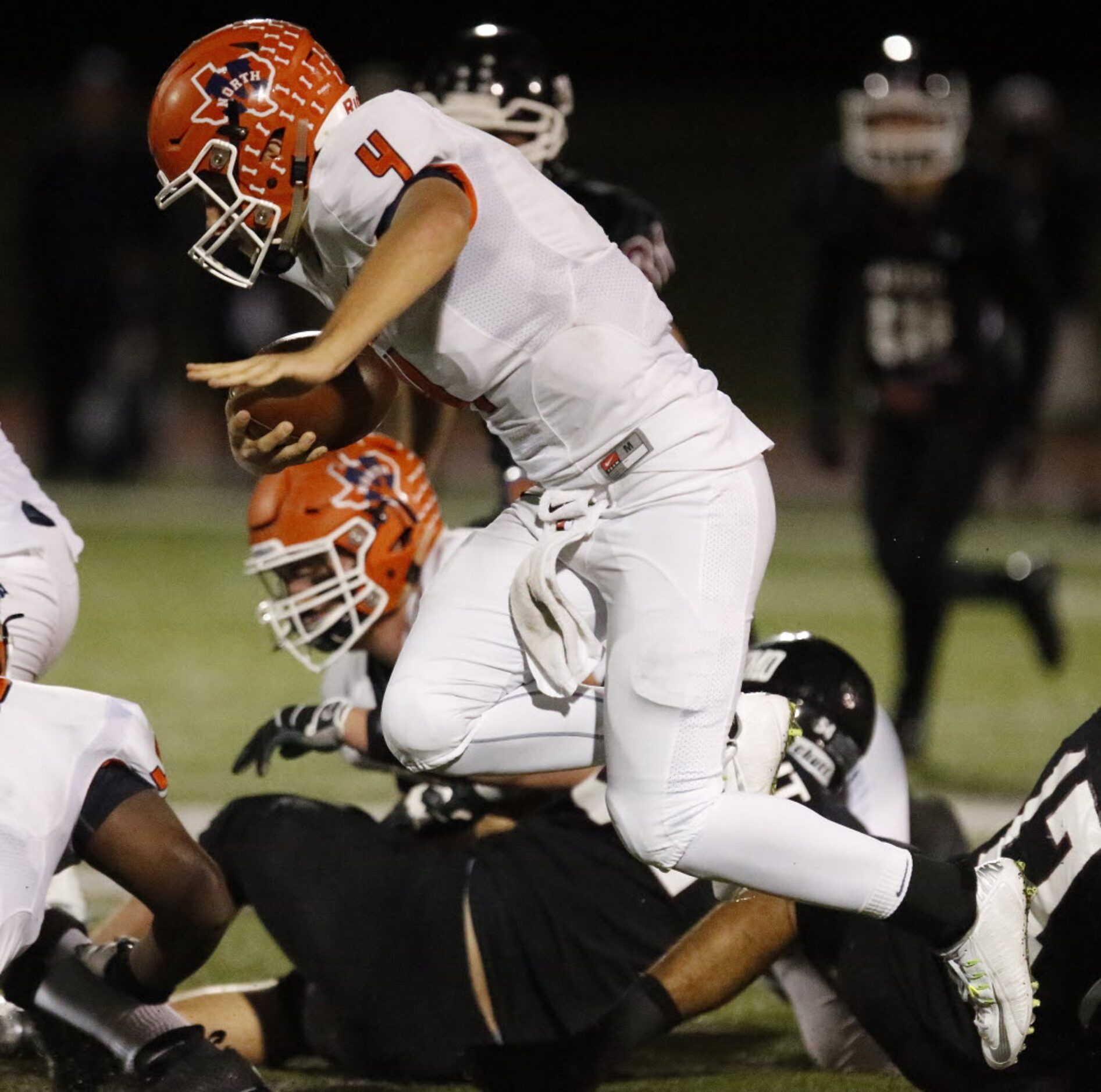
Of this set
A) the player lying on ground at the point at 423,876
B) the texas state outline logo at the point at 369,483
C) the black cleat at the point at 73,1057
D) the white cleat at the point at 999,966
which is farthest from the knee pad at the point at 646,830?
the texas state outline logo at the point at 369,483

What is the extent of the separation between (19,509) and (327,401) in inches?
33.7

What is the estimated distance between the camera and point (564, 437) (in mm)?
2846

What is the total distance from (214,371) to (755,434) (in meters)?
0.89

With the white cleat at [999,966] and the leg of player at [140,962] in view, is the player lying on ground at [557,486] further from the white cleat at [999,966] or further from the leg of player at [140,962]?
the leg of player at [140,962]

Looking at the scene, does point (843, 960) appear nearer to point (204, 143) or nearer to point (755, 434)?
point (755, 434)

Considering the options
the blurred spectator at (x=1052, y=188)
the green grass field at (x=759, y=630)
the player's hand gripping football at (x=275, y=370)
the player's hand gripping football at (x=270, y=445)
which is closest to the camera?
the player's hand gripping football at (x=275, y=370)

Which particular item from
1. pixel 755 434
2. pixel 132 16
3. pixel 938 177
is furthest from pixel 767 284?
pixel 755 434

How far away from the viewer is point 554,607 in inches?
110

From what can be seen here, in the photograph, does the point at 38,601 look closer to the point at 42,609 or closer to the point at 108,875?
the point at 42,609

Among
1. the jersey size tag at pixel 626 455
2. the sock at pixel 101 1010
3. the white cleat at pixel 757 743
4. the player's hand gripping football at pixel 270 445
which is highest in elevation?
the player's hand gripping football at pixel 270 445

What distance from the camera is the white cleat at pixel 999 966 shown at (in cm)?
263

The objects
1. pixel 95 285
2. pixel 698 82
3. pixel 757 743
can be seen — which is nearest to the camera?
pixel 757 743

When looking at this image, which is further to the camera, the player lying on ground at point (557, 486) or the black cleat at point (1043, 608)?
the black cleat at point (1043, 608)

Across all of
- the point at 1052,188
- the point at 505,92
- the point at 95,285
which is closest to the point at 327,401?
the point at 505,92
